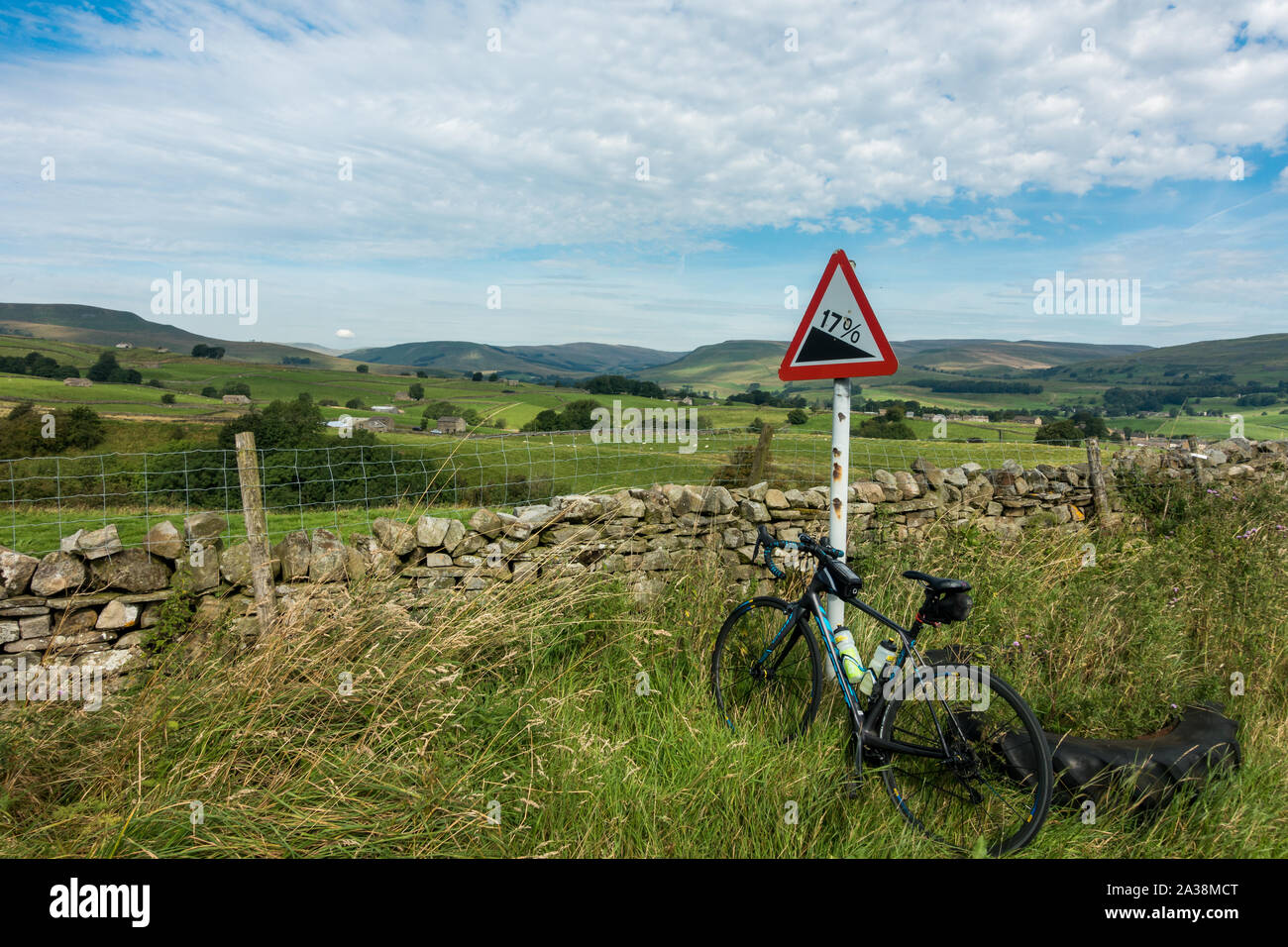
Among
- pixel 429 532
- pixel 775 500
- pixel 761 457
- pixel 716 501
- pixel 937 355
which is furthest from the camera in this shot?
pixel 937 355

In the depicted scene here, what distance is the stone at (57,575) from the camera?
4.57 meters

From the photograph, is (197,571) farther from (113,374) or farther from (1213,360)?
(1213,360)

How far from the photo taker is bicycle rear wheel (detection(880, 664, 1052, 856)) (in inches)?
113

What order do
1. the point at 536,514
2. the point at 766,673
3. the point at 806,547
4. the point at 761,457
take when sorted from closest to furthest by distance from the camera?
the point at 806,547 < the point at 766,673 < the point at 536,514 < the point at 761,457

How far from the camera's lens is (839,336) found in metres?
3.82

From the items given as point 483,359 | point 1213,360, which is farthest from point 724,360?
point 1213,360

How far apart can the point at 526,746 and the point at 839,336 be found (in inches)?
107

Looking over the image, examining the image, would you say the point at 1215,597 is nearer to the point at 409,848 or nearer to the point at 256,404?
the point at 409,848

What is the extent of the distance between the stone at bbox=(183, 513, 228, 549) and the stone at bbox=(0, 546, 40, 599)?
0.93 m

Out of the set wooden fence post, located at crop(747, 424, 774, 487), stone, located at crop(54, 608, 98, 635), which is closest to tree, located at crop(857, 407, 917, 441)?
wooden fence post, located at crop(747, 424, 774, 487)

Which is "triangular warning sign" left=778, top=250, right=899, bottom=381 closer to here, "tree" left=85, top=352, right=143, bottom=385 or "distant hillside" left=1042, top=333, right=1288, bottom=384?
"tree" left=85, top=352, right=143, bottom=385

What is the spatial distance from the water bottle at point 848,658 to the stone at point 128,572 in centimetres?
458

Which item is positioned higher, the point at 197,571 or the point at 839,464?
the point at 839,464

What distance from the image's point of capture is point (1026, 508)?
8914 mm
